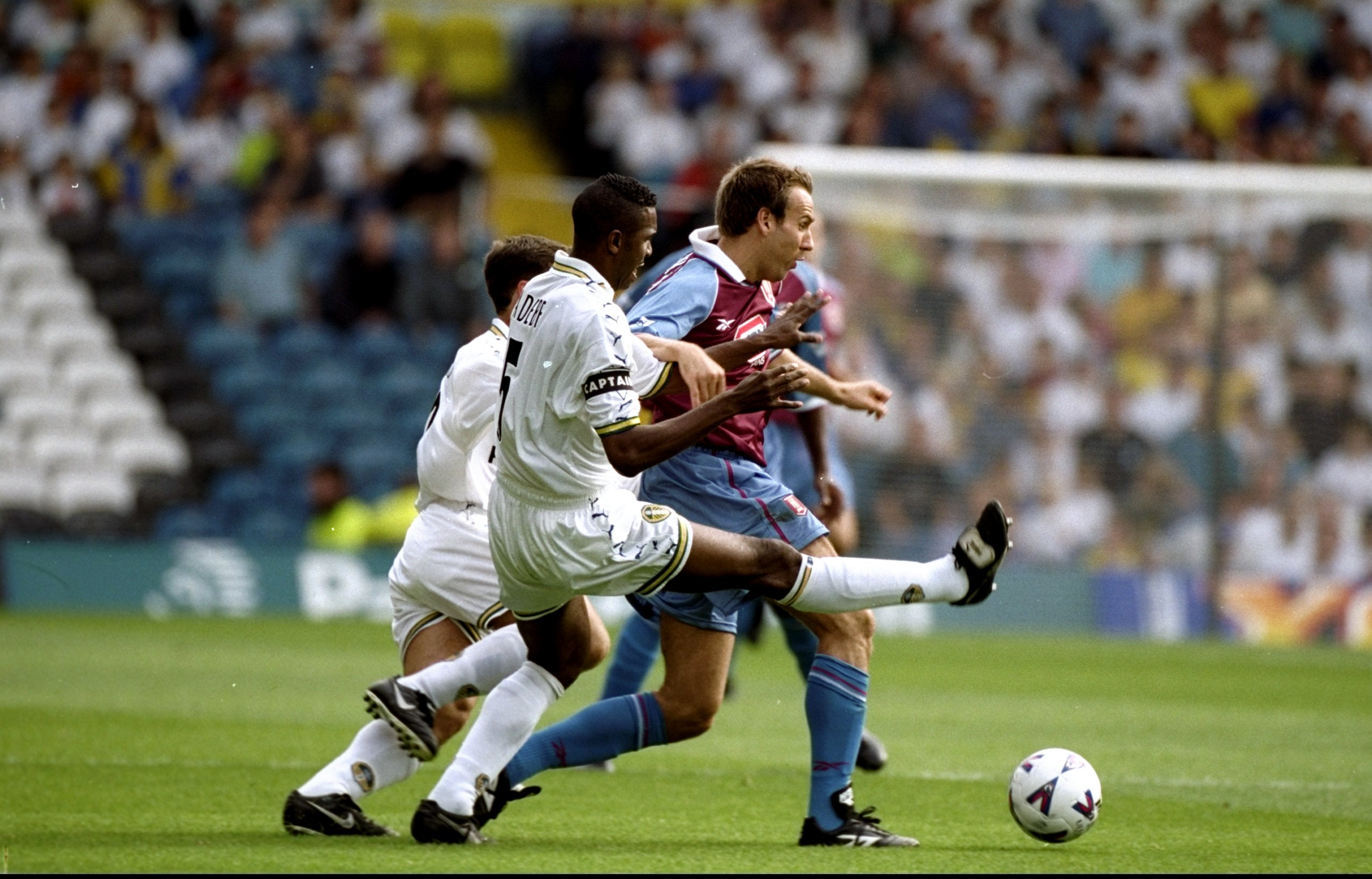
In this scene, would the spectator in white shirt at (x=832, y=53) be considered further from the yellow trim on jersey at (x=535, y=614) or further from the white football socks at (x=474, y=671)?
the yellow trim on jersey at (x=535, y=614)

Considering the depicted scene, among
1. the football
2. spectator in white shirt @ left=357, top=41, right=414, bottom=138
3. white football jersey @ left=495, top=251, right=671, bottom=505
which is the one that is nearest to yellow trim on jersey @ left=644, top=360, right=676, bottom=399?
white football jersey @ left=495, top=251, right=671, bottom=505

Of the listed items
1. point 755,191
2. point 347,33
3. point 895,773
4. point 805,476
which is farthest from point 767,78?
point 755,191

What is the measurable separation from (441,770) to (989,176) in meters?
9.47

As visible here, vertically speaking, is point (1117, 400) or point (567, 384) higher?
point (1117, 400)

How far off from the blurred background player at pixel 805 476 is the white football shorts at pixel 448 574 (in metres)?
1.29

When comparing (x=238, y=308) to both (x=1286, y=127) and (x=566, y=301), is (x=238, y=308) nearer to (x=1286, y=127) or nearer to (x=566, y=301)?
(x=1286, y=127)

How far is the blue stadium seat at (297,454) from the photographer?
18438mm

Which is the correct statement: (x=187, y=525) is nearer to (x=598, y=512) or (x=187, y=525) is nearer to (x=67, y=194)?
(x=67, y=194)

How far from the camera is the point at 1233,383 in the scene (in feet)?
55.5

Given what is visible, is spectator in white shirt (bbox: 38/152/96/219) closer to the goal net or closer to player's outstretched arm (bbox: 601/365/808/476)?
the goal net

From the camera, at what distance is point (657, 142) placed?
20344 millimetres

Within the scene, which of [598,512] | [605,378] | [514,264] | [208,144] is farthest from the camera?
[208,144]

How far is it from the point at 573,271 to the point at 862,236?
11.2 meters

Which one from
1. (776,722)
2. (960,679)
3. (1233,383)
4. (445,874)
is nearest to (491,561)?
(445,874)
